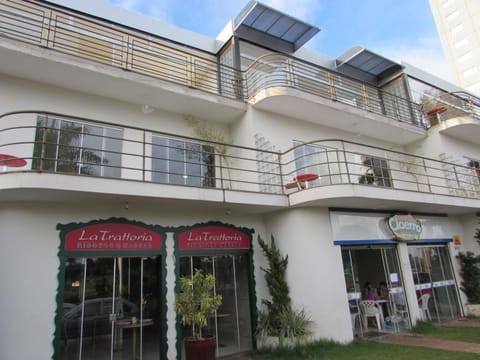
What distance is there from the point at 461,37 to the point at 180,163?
188ft

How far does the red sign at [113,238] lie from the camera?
7.35m

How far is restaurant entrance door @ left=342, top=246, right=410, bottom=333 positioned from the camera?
9781 millimetres

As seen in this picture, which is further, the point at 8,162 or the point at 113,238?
the point at 113,238

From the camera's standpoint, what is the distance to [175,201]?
785 cm

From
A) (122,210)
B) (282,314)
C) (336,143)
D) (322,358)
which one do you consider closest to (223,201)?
(122,210)

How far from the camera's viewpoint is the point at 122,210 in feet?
26.2

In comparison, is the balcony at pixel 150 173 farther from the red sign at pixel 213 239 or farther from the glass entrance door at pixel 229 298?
the glass entrance door at pixel 229 298

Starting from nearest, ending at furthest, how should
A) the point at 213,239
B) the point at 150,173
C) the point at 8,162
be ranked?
the point at 8,162, the point at 213,239, the point at 150,173

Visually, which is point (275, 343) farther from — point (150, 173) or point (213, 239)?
point (150, 173)

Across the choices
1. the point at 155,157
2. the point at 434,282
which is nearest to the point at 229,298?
the point at 155,157

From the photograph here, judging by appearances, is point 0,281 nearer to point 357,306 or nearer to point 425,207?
point 357,306

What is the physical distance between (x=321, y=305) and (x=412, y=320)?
3824 millimetres

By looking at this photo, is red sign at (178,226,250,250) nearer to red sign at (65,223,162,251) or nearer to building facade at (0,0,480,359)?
building facade at (0,0,480,359)

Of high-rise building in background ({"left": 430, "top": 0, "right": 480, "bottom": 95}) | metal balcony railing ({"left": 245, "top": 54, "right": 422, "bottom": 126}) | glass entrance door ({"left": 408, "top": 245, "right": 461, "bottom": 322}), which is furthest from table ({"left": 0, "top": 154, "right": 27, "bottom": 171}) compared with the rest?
high-rise building in background ({"left": 430, "top": 0, "right": 480, "bottom": 95})
